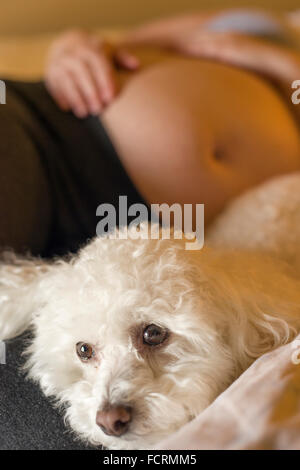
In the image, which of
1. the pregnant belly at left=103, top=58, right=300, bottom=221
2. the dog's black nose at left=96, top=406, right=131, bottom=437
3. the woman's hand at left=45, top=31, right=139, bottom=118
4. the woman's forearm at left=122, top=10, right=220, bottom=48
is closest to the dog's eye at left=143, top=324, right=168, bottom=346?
the dog's black nose at left=96, top=406, right=131, bottom=437

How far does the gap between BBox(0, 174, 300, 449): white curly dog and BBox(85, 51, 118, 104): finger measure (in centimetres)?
58

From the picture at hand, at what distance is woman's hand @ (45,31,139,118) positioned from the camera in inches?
51.8

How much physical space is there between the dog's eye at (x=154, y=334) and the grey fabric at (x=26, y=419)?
0.18 meters

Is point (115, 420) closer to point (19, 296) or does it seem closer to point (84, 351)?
point (84, 351)

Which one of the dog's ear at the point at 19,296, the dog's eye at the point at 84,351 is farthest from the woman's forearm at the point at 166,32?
the dog's eye at the point at 84,351

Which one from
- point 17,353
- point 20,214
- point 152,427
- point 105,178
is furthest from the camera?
point 105,178

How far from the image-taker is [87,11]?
2.20 metres

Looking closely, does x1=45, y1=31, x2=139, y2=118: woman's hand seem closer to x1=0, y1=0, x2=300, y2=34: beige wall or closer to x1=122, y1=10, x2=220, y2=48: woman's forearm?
x1=122, y1=10, x2=220, y2=48: woman's forearm

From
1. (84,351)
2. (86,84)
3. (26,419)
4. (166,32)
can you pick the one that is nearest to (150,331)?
(84,351)

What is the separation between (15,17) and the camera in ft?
6.89

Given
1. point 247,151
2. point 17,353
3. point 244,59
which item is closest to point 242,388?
point 17,353

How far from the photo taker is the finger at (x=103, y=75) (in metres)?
1.32

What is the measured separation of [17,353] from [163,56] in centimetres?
103
